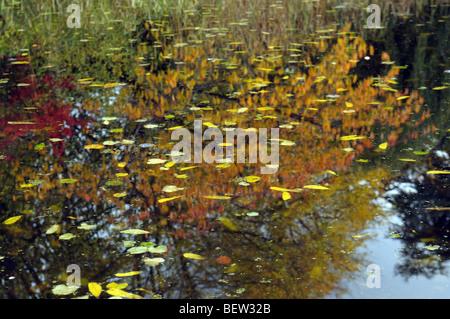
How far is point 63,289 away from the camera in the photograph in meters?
2.29

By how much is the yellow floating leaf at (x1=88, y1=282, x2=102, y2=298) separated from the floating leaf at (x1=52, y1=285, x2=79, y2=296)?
64 millimetres

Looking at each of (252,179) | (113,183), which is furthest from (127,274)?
(252,179)

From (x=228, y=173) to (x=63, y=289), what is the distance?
1459 millimetres

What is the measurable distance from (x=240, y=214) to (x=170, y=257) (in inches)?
21.6

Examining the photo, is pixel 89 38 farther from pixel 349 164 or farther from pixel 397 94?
pixel 349 164

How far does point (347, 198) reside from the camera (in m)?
3.02

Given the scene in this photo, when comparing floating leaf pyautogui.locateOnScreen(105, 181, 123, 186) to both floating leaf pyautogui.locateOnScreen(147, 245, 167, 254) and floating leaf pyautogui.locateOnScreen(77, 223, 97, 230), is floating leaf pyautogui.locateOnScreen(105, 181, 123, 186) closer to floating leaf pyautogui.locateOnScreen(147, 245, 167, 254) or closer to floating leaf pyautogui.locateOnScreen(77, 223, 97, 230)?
floating leaf pyautogui.locateOnScreen(77, 223, 97, 230)

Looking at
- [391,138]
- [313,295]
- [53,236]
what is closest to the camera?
[313,295]

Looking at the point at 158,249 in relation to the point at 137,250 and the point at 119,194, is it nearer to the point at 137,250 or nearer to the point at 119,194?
the point at 137,250

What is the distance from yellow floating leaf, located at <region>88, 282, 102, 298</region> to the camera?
2.26 meters

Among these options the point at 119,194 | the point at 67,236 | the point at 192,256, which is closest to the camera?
the point at 192,256

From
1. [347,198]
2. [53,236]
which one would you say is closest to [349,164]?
[347,198]

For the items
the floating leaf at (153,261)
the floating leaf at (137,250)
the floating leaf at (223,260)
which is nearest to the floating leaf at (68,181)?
the floating leaf at (137,250)

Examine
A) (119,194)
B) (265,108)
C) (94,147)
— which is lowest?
(119,194)
